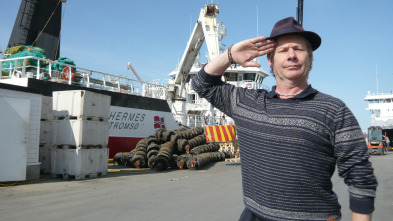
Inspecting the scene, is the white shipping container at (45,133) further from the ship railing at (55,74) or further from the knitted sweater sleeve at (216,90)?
the knitted sweater sleeve at (216,90)

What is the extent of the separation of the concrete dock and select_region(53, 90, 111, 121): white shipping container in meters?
1.90

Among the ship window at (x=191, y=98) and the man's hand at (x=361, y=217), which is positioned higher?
the ship window at (x=191, y=98)

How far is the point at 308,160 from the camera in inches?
61.7

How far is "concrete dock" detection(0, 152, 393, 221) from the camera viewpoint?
14.4 feet

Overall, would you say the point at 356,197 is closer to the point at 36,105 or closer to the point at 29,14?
the point at 36,105

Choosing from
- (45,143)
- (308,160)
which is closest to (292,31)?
(308,160)

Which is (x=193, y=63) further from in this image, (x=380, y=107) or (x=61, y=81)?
(x=380, y=107)

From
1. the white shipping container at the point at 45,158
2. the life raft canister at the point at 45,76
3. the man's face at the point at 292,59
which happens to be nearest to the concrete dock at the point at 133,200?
the white shipping container at the point at 45,158

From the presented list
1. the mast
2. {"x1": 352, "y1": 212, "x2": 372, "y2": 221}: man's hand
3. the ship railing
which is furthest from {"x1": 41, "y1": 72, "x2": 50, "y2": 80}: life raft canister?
{"x1": 352, "y1": 212, "x2": 372, "y2": 221}: man's hand

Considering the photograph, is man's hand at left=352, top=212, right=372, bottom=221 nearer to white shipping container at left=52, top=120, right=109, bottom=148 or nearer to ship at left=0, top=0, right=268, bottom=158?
white shipping container at left=52, top=120, right=109, bottom=148

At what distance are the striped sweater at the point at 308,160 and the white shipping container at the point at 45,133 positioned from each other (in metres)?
8.70

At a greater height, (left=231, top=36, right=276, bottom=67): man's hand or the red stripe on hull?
(left=231, top=36, right=276, bottom=67): man's hand

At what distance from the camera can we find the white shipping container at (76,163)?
26.2ft

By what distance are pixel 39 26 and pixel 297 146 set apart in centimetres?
2076
